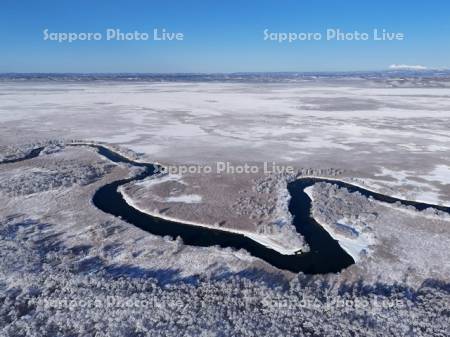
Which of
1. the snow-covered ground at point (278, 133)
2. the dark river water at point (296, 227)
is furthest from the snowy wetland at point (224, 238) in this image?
the snow-covered ground at point (278, 133)

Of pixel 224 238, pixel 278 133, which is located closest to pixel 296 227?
pixel 224 238

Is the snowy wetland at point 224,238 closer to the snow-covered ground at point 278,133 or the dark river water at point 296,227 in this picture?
the dark river water at point 296,227

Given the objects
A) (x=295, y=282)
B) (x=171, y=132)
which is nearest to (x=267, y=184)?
(x=295, y=282)

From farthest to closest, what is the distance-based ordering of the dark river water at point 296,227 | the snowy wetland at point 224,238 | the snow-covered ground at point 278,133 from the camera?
the snow-covered ground at point 278,133 → the dark river water at point 296,227 → the snowy wetland at point 224,238

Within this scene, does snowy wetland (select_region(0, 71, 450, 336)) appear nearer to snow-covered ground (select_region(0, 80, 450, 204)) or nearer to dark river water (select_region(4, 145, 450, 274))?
→ dark river water (select_region(4, 145, 450, 274))

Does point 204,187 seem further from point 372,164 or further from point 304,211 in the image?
point 372,164

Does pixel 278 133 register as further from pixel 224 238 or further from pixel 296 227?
pixel 224 238
